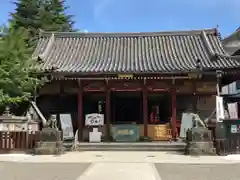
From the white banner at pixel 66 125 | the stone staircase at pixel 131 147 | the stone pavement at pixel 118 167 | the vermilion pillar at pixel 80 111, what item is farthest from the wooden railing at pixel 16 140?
the vermilion pillar at pixel 80 111

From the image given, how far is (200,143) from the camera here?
1520 cm

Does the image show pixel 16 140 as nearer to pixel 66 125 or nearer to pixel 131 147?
pixel 66 125

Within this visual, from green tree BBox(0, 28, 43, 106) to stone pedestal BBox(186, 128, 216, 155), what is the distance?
28.3ft

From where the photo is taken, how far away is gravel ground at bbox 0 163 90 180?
9625 mm

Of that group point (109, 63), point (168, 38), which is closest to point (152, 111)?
point (109, 63)

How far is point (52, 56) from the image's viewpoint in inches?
895

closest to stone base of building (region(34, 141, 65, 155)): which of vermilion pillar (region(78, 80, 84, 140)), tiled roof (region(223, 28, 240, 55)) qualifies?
vermilion pillar (region(78, 80, 84, 140))

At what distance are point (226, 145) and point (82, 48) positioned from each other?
12567mm

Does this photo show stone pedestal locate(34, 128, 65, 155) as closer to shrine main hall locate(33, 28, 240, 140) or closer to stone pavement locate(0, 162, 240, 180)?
stone pavement locate(0, 162, 240, 180)

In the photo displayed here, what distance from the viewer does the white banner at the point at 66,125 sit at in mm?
18875

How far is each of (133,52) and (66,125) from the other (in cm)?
718

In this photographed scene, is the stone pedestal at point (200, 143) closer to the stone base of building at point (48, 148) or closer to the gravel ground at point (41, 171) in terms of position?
the gravel ground at point (41, 171)

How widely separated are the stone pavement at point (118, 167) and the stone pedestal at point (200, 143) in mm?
674

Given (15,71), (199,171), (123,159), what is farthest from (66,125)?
(199,171)
